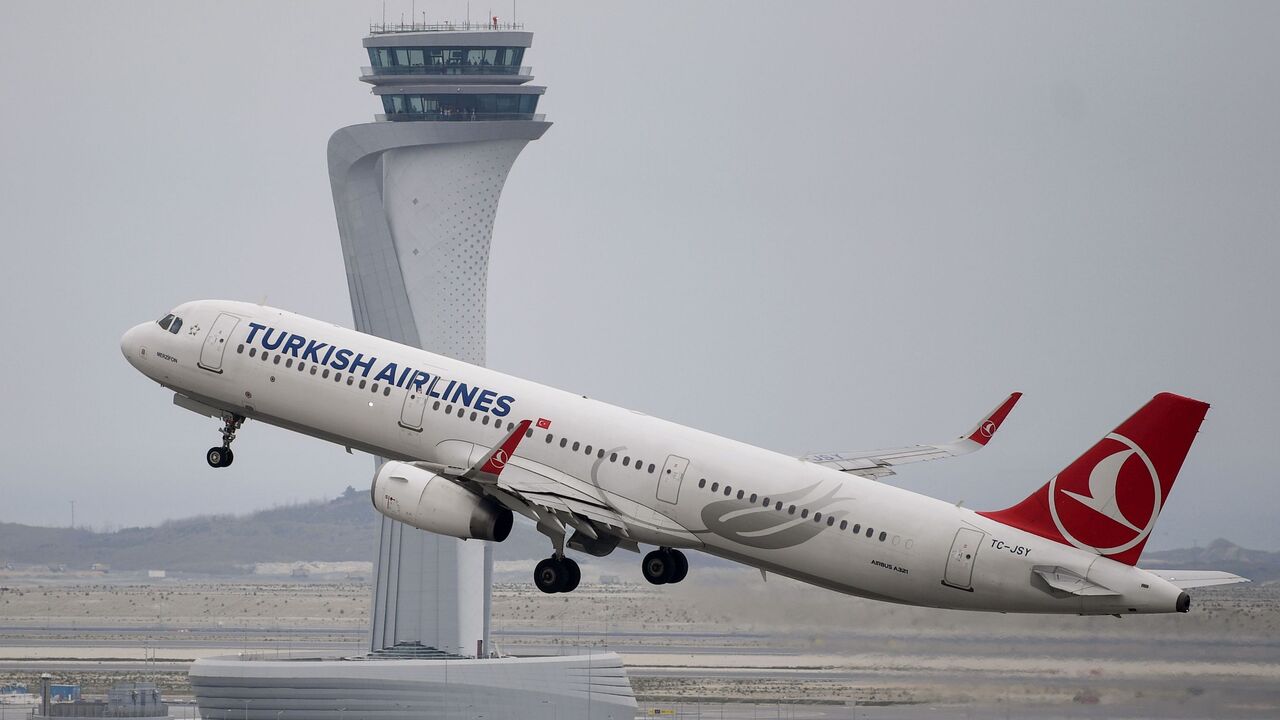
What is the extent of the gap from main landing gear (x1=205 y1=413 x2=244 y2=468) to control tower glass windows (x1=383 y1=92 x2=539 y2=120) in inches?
4293

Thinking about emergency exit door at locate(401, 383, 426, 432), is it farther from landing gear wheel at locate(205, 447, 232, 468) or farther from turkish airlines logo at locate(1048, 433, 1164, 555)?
turkish airlines logo at locate(1048, 433, 1164, 555)

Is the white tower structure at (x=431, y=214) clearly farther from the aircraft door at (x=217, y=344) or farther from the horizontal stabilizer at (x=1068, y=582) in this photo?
the horizontal stabilizer at (x=1068, y=582)

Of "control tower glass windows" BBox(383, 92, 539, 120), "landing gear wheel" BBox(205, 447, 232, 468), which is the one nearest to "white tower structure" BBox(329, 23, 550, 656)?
"control tower glass windows" BBox(383, 92, 539, 120)

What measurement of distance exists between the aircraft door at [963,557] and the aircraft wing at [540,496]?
32.0 feet

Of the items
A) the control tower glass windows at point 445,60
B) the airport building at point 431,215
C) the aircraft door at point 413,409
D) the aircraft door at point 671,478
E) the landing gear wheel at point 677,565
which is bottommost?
the landing gear wheel at point 677,565

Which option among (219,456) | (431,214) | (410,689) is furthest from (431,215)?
(219,456)

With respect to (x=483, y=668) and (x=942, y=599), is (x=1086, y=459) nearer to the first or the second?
(x=942, y=599)

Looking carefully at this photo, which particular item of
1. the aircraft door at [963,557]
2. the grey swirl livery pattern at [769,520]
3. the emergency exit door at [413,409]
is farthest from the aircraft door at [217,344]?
the aircraft door at [963,557]

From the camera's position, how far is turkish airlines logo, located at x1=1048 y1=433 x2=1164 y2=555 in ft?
193

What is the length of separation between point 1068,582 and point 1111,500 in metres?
2.50

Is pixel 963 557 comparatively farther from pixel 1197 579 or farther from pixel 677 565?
pixel 677 565

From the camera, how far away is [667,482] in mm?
Result: 62969

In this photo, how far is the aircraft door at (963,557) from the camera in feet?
197

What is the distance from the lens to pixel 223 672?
389ft
